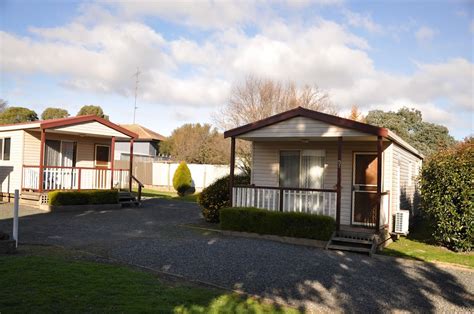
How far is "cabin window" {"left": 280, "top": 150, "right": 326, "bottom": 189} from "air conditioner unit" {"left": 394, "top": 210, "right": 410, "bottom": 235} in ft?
7.90

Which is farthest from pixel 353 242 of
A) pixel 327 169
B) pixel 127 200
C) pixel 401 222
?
pixel 127 200

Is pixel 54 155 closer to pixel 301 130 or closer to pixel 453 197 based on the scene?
pixel 301 130

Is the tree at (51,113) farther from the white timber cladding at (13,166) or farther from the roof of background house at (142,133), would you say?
the white timber cladding at (13,166)

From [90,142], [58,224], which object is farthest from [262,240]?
[90,142]

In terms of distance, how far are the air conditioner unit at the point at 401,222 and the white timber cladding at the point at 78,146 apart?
46.0ft

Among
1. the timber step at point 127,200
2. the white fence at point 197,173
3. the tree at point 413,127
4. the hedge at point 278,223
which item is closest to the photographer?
the hedge at point 278,223

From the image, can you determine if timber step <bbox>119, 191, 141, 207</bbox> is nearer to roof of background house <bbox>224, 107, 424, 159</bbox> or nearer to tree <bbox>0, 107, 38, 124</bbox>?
roof of background house <bbox>224, 107, 424, 159</bbox>

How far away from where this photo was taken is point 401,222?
12.6 m

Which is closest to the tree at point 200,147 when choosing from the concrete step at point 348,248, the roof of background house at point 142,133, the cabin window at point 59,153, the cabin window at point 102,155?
the roof of background house at point 142,133

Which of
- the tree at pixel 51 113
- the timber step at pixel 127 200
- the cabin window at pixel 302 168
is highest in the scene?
the tree at pixel 51 113

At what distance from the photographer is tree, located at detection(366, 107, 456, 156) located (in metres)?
36.4

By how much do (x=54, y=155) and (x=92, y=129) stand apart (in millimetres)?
2191

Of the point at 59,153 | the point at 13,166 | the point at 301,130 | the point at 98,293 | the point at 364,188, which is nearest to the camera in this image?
the point at 98,293

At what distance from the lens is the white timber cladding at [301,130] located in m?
11.5
